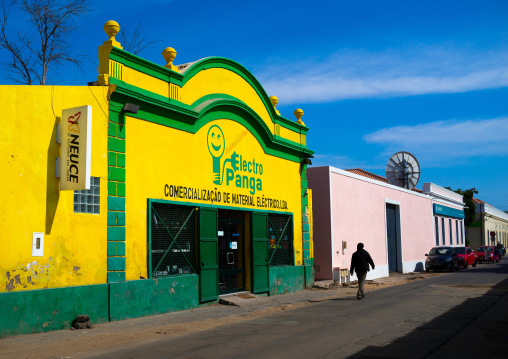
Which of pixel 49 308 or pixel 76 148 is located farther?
pixel 76 148

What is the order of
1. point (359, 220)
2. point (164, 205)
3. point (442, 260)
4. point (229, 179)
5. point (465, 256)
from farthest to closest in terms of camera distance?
point (465, 256) → point (442, 260) → point (359, 220) → point (229, 179) → point (164, 205)

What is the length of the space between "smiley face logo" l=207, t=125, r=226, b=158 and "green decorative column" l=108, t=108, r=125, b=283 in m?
3.58

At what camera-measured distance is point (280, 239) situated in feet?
62.9

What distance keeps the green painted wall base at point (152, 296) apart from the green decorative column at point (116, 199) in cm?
36

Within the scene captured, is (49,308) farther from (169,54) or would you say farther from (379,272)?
(379,272)

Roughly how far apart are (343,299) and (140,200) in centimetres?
722

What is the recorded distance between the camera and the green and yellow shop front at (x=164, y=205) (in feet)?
35.7

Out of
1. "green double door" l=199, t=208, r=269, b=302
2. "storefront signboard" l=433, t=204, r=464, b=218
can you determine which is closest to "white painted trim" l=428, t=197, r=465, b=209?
"storefront signboard" l=433, t=204, r=464, b=218

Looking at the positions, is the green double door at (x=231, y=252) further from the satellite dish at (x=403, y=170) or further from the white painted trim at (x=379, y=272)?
the satellite dish at (x=403, y=170)

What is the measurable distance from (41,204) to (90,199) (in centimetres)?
122

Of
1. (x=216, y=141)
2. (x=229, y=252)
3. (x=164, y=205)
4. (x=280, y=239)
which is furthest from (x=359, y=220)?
(x=164, y=205)

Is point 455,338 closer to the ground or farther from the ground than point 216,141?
closer to the ground

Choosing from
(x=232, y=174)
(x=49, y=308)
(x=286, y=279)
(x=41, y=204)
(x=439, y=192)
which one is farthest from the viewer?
(x=439, y=192)

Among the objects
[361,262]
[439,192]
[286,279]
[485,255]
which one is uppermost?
[439,192]
